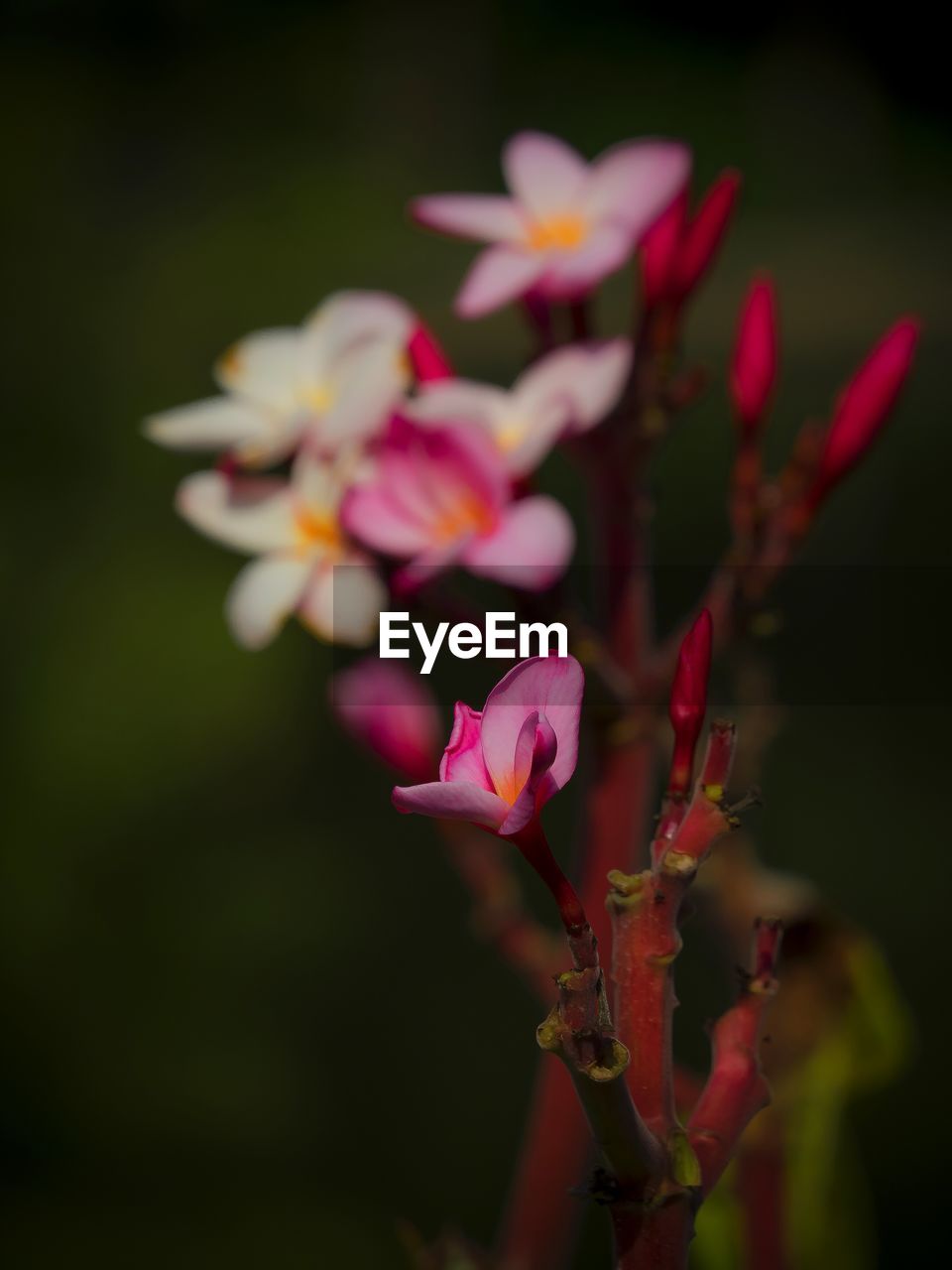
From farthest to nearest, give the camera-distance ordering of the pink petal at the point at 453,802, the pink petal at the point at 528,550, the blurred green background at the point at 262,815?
the blurred green background at the point at 262,815
the pink petal at the point at 528,550
the pink petal at the point at 453,802

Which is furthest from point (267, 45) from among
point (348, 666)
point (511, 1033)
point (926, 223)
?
point (348, 666)

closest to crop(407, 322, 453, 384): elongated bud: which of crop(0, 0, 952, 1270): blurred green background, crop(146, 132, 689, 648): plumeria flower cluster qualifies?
crop(146, 132, 689, 648): plumeria flower cluster

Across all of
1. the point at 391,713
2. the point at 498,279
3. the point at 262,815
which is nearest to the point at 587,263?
the point at 498,279

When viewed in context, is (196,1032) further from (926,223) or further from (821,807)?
(926,223)

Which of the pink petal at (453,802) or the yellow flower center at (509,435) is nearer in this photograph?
the pink petal at (453,802)

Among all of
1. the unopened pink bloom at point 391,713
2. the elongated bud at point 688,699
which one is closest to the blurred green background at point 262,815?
the unopened pink bloom at point 391,713

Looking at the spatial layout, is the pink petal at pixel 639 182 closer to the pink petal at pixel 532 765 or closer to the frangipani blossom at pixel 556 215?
the frangipani blossom at pixel 556 215

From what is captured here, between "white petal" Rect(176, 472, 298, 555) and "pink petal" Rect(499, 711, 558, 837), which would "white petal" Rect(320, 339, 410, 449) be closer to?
"white petal" Rect(176, 472, 298, 555)

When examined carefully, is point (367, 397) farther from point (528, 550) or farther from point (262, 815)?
point (262, 815)
